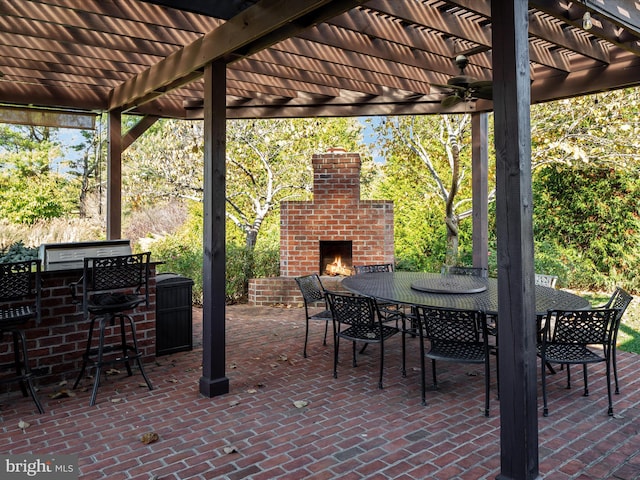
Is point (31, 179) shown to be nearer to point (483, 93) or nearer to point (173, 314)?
point (173, 314)

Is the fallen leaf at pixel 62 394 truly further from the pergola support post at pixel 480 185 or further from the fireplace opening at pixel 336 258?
the pergola support post at pixel 480 185

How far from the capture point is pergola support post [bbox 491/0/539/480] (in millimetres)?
2137

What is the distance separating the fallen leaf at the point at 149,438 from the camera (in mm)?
2719

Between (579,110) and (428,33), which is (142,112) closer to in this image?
(428,33)

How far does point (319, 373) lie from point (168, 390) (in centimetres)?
126

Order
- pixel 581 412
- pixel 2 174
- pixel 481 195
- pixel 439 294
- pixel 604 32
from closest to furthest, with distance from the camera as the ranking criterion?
pixel 581 412 → pixel 604 32 → pixel 439 294 → pixel 481 195 → pixel 2 174

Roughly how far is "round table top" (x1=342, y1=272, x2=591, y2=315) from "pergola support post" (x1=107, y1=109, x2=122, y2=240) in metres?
3.37

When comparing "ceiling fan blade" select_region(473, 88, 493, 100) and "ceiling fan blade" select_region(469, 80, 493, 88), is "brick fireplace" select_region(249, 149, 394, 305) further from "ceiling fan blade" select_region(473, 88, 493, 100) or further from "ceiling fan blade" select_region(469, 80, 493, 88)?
"ceiling fan blade" select_region(469, 80, 493, 88)

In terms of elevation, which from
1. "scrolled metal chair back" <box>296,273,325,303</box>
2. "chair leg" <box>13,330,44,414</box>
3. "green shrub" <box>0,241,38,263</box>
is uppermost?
"green shrub" <box>0,241,38,263</box>

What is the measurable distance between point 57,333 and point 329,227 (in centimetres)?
433

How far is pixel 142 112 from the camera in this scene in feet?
20.1

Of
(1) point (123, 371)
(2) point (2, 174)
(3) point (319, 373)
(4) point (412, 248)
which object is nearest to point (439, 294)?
(3) point (319, 373)

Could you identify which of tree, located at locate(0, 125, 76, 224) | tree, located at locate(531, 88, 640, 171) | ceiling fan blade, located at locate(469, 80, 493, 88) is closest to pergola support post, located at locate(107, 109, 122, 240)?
ceiling fan blade, located at locate(469, 80, 493, 88)

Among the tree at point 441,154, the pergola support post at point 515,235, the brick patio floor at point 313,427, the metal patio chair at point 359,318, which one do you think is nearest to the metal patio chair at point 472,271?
the brick patio floor at point 313,427
